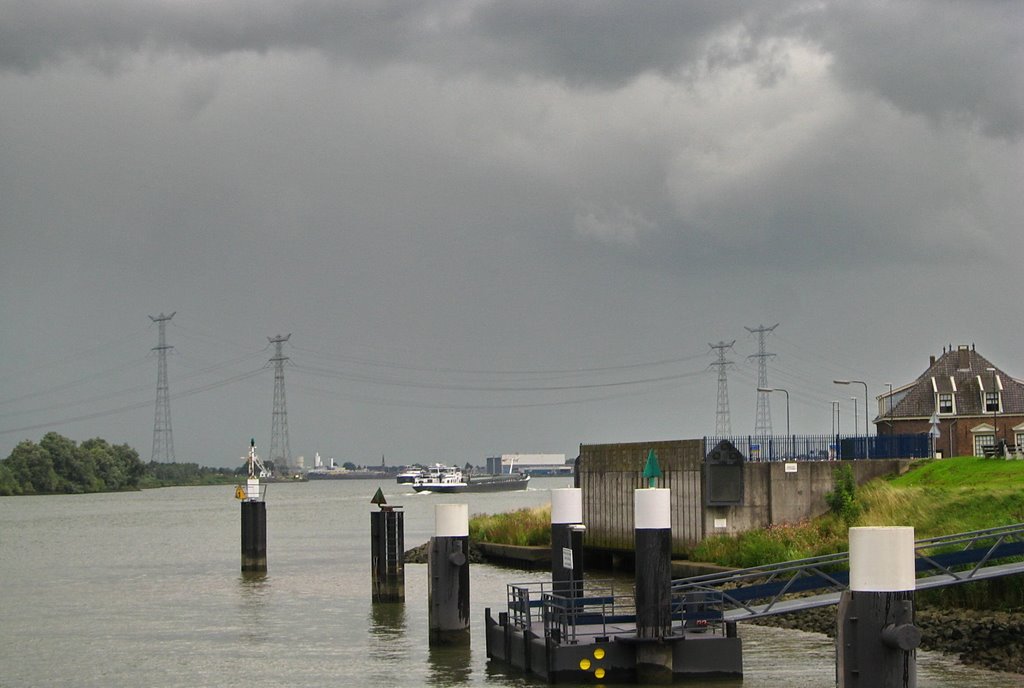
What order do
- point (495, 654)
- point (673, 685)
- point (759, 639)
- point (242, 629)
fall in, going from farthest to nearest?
point (242, 629), point (759, 639), point (495, 654), point (673, 685)

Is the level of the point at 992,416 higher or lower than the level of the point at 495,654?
higher

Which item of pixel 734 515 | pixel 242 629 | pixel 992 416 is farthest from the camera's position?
pixel 992 416

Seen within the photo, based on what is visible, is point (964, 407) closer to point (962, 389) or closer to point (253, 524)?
point (962, 389)

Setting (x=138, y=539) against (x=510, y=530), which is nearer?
(x=510, y=530)

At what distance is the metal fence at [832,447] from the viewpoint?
5369 cm

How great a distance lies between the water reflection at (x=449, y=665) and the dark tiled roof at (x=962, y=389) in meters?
63.5

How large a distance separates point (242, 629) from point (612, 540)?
62.3ft

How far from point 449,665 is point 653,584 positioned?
293 inches

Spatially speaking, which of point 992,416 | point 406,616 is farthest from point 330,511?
point 406,616

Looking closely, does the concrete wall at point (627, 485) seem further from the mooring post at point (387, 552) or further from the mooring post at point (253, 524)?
the mooring post at point (253, 524)

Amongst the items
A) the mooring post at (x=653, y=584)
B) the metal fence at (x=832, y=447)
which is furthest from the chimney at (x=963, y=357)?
the mooring post at (x=653, y=584)

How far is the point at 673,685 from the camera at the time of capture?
2622cm

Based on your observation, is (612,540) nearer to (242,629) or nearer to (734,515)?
(734,515)

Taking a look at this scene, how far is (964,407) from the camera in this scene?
91.1m
